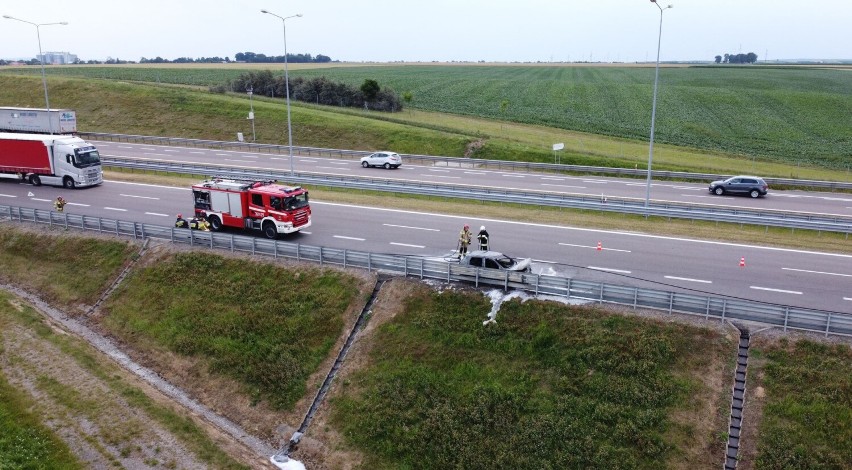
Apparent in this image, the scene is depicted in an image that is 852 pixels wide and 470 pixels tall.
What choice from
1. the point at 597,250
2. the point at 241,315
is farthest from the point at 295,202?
the point at 597,250

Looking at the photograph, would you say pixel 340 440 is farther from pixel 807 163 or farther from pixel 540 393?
pixel 807 163

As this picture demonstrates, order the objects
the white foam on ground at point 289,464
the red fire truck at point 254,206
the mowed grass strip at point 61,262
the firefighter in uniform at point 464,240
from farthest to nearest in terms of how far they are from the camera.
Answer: the red fire truck at point 254,206 < the mowed grass strip at point 61,262 < the firefighter in uniform at point 464,240 < the white foam on ground at point 289,464

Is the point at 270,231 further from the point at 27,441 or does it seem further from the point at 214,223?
the point at 27,441

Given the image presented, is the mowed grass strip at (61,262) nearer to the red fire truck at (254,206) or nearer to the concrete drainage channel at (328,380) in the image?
the red fire truck at (254,206)

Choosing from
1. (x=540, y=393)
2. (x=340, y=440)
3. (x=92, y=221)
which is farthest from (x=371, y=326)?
(x=92, y=221)

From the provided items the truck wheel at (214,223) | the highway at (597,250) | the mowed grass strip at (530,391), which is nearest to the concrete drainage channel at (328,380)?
the mowed grass strip at (530,391)
